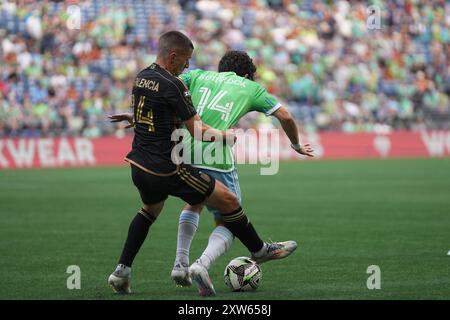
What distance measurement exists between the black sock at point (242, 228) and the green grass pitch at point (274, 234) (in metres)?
0.41

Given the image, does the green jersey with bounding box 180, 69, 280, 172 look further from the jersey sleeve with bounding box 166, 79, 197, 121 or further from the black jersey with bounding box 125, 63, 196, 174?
the jersey sleeve with bounding box 166, 79, 197, 121

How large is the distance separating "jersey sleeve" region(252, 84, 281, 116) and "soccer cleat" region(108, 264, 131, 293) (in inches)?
74.1

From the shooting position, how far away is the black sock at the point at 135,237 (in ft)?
27.1

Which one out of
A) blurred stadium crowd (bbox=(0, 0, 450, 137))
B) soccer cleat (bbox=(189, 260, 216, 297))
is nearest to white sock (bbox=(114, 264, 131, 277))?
soccer cleat (bbox=(189, 260, 216, 297))

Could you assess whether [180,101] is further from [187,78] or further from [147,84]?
[187,78]

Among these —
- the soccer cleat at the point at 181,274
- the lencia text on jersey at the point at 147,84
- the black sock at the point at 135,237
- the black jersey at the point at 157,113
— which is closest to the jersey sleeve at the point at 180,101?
the black jersey at the point at 157,113

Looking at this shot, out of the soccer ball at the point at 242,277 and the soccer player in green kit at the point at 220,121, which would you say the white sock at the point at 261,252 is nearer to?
the soccer player in green kit at the point at 220,121

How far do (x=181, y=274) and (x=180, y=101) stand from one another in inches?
62.8

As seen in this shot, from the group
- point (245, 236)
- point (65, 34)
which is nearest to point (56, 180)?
point (65, 34)

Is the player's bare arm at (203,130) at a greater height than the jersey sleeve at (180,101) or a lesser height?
lesser

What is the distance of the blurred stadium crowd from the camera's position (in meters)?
28.4

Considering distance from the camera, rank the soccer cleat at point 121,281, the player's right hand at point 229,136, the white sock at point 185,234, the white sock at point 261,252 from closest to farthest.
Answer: the player's right hand at point 229,136, the soccer cleat at point 121,281, the white sock at point 185,234, the white sock at point 261,252

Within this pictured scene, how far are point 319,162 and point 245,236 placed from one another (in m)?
22.2

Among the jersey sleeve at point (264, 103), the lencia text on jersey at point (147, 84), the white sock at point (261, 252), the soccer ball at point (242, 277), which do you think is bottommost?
the soccer ball at point (242, 277)
